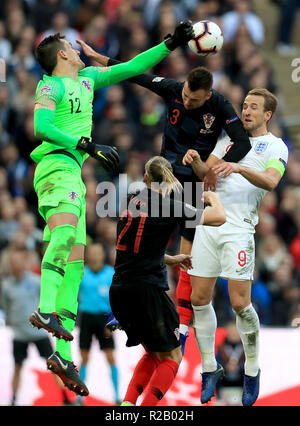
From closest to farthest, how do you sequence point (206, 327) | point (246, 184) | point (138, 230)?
point (138, 230) → point (246, 184) → point (206, 327)

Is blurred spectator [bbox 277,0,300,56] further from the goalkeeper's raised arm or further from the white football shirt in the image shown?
the goalkeeper's raised arm

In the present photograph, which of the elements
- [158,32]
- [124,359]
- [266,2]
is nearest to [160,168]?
[124,359]

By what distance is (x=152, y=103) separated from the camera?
53.7 ft

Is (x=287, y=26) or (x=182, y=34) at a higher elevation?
(x=287, y=26)

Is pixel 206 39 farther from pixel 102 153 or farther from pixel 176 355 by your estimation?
pixel 176 355

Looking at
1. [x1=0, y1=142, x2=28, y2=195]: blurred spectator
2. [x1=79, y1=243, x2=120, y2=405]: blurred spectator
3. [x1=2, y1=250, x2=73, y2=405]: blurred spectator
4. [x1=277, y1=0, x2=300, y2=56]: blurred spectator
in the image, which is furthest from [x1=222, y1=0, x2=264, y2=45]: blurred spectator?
[x1=2, y1=250, x2=73, y2=405]: blurred spectator

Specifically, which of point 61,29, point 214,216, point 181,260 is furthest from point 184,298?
point 61,29

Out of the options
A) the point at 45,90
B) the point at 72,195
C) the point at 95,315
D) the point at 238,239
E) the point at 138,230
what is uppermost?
the point at 45,90

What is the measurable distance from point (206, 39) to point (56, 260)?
8.31 ft

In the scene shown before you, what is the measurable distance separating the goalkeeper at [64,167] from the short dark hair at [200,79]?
326 mm

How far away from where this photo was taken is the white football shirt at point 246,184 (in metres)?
9.45

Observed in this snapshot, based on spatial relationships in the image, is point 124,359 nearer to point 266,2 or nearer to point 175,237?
point 175,237

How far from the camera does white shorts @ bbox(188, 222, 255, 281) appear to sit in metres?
9.39

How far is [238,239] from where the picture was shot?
31.0 ft
